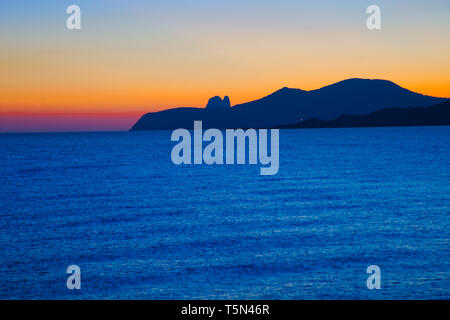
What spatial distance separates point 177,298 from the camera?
16.8 metres

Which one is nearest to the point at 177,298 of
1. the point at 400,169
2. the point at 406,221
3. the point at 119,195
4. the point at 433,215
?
the point at 406,221

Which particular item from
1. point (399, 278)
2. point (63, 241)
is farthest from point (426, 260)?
point (63, 241)

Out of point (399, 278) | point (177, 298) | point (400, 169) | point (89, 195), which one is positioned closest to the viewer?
point (177, 298)

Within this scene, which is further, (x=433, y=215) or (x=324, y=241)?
(x=433, y=215)

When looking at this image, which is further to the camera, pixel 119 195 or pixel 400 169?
pixel 400 169

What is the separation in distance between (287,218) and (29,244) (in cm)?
1605

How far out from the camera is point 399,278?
18.5m

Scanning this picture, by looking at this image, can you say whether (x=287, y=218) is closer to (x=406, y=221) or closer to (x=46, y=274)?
(x=406, y=221)

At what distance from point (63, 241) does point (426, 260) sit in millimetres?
18645

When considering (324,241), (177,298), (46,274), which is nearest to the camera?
(177,298)

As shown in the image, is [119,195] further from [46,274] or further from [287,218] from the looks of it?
[46,274]
